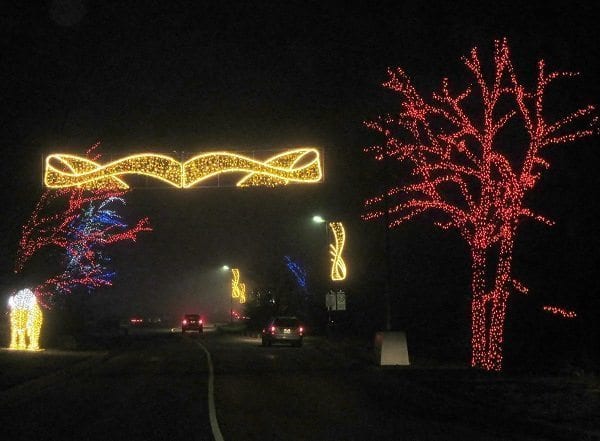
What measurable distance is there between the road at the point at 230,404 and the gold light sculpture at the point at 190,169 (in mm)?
6320

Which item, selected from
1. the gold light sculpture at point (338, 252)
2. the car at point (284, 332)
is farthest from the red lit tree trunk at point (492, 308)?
the gold light sculpture at point (338, 252)

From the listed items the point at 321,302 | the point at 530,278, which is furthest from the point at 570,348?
the point at 321,302

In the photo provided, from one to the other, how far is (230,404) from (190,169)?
1257 cm

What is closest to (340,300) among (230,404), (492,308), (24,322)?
(24,322)

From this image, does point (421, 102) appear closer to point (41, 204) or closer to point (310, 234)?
point (41, 204)

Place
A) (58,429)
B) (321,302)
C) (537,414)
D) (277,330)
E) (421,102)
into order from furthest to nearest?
(321,302)
(277,330)
(421,102)
(537,414)
(58,429)

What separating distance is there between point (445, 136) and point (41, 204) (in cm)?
1558

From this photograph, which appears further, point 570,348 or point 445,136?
point 570,348

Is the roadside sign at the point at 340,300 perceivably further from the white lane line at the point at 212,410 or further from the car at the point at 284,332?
the white lane line at the point at 212,410

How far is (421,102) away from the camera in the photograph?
24406mm

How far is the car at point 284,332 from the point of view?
4569cm

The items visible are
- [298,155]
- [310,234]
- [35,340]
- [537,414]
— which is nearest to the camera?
Result: [537,414]

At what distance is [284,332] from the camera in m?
45.8

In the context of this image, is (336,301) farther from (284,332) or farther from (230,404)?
(230,404)
